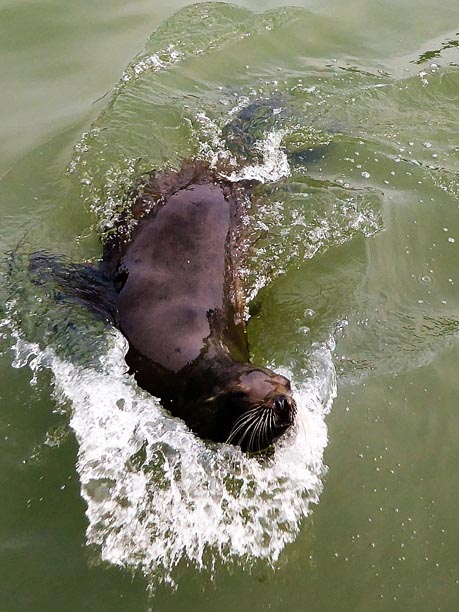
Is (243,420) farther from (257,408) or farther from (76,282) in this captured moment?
(76,282)

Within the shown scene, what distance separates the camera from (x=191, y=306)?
13.2 ft

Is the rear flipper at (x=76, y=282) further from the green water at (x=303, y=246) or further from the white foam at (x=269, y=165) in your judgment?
the white foam at (x=269, y=165)

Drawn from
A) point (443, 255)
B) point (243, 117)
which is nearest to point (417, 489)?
point (443, 255)

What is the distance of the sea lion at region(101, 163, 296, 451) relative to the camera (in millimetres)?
3318

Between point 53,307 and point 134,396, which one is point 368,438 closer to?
point 134,396

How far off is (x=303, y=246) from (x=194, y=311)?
52.7 inches

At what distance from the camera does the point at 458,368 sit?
4.21 meters

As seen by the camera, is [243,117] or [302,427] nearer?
[302,427]

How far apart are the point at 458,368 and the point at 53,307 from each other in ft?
8.20

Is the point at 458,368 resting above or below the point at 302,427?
below

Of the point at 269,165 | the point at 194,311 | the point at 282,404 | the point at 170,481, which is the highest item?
the point at 282,404

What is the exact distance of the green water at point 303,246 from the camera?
328 centimetres

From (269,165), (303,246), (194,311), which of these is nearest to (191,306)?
(194,311)

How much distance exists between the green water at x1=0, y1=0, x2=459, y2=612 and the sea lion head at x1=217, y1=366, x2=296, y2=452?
1.82 ft
